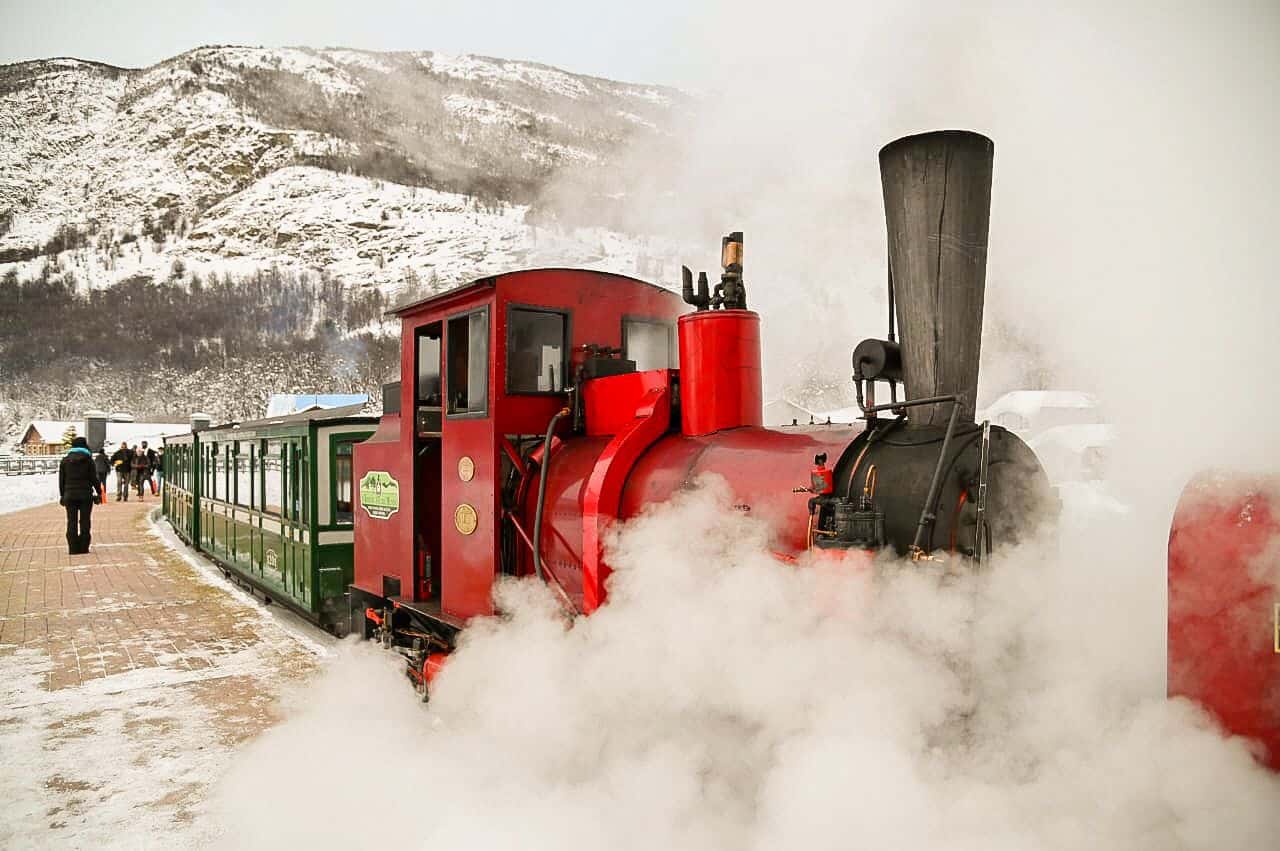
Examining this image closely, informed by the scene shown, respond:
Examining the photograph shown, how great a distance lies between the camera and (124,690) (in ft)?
19.4

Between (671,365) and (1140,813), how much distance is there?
3471mm

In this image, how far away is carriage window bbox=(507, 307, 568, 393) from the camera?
4.68 metres

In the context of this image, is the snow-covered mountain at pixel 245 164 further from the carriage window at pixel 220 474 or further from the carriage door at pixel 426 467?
the carriage door at pixel 426 467

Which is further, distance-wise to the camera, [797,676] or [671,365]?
[671,365]

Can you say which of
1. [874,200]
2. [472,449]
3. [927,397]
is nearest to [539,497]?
[472,449]

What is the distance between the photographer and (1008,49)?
10.6 ft

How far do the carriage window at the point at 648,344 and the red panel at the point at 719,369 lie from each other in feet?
3.60

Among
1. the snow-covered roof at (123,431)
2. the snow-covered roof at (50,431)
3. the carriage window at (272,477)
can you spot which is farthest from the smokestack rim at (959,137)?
the snow-covered roof at (50,431)

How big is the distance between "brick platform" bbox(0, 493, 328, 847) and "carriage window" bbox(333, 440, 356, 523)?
3.74 ft

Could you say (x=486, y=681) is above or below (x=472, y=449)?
below

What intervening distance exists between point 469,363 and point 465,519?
89 cm

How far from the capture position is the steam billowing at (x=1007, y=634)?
255 cm

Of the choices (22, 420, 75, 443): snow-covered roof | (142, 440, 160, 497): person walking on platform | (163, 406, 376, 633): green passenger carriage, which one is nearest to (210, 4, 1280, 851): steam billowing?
(163, 406, 376, 633): green passenger carriage

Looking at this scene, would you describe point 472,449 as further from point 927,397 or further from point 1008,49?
point 1008,49
